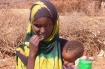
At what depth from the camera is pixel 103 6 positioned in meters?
11.8

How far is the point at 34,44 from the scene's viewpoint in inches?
68.6

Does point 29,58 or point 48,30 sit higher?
point 48,30

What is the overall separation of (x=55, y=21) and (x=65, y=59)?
0.29 m

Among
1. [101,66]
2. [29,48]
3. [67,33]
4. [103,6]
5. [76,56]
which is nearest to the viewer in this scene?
[76,56]

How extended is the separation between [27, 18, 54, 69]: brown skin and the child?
0.55 ft

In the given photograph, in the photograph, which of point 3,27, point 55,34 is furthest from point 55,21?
point 3,27

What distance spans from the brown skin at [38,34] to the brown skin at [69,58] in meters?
0.18

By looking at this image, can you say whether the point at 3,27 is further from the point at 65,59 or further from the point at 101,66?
the point at 65,59

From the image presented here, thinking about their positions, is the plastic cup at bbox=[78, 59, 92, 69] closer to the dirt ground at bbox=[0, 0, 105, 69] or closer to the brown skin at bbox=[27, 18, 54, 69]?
the brown skin at bbox=[27, 18, 54, 69]

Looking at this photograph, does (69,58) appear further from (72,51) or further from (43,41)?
(43,41)

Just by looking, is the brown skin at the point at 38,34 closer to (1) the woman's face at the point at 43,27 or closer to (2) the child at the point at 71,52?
(1) the woman's face at the point at 43,27

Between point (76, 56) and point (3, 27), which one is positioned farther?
point (3, 27)

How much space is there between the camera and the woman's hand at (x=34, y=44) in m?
1.73

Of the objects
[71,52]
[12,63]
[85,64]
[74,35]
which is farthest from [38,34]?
[74,35]
